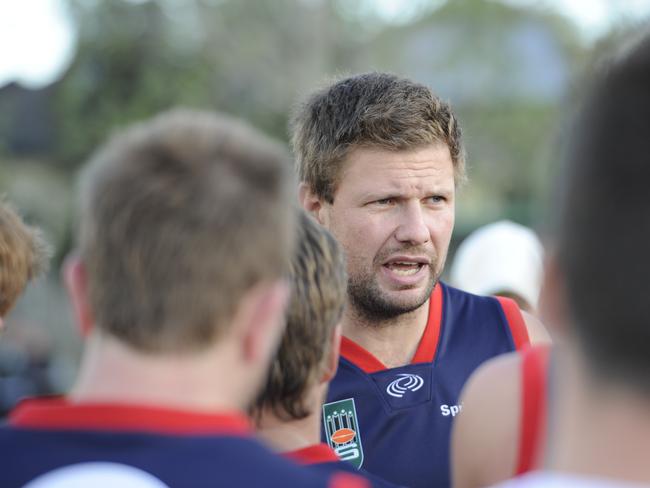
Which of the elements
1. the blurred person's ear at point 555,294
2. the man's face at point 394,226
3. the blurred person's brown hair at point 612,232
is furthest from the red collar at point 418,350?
the blurred person's brown hair at point 612,232

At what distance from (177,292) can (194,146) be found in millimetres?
282

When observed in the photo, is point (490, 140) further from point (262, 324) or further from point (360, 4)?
point (262, 324)

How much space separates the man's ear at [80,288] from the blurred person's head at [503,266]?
13.7ft

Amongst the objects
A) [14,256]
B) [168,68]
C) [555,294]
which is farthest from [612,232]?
[168,68]

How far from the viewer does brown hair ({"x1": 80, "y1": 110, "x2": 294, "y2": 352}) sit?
1508mm

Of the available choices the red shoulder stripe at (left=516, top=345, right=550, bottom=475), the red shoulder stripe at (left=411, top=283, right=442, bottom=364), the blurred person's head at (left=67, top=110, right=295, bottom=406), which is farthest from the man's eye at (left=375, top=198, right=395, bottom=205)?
the blurred person's head at (left=67, top=110, right=295, bottom=406)

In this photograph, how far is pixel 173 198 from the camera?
152 centimetres

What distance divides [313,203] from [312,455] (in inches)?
68.3

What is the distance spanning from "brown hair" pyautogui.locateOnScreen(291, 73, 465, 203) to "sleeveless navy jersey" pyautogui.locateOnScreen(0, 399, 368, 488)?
2.05 meters

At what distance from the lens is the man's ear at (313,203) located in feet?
11.7

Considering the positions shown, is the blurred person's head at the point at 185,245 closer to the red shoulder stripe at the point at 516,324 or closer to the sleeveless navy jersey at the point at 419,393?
the sleeveless navy jersey at the point at 419,393

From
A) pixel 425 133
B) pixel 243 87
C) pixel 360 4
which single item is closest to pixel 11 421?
pixel 425 133

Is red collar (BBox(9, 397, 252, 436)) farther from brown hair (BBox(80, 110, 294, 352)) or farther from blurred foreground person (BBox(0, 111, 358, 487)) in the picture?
brown hair (BBox(80, 110, 294, 352))

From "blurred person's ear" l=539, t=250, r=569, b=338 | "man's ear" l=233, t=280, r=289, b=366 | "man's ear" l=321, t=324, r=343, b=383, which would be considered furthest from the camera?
"man's ear" l=321, t=324, r=343, b=383
